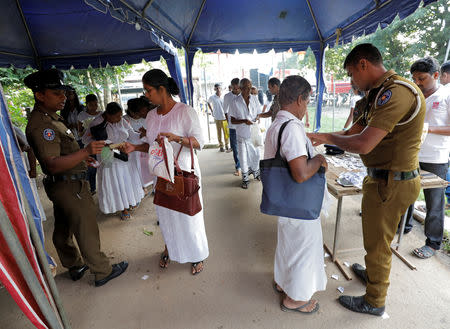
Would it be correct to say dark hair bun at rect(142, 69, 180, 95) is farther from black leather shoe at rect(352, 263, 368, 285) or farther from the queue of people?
black leather shoe at rect(352, 263, 368, 285)

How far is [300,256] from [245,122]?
10.1 ft

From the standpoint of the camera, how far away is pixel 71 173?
2055 millimetres

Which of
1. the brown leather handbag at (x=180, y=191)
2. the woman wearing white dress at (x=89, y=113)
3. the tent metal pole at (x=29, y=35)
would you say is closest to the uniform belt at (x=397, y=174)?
the brown leather handbag at (x=180, y=191)

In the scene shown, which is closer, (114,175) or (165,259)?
(165,259)

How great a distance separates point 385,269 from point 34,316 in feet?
7.01

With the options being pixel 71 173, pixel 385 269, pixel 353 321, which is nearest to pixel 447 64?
pixel 385 269

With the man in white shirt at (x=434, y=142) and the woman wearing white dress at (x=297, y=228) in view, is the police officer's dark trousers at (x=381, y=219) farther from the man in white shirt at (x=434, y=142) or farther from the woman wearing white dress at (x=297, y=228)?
the man in white shirt at (x=434, y=142)

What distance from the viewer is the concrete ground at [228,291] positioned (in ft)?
6.31

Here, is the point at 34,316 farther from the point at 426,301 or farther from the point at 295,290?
the point at 426,301

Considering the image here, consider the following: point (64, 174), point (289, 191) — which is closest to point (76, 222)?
point (64, 174)

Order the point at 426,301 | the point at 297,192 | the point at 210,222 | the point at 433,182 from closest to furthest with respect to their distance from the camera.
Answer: the point at 297,192 → the point at 426,301 → the point at 433,182 → the point at 210,222

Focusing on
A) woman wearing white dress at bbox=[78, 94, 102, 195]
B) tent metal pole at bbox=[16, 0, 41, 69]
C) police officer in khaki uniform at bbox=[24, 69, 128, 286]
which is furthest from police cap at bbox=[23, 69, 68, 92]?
tent metal pole at bbox=[16, 0, 41, 69]

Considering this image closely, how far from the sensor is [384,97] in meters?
1.49

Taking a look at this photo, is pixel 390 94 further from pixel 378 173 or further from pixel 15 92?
pixel 15 92
